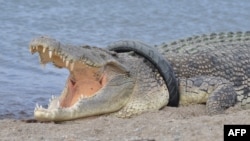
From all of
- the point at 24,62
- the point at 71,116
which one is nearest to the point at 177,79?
the point at 71,116

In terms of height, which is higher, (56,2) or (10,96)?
(56,2)

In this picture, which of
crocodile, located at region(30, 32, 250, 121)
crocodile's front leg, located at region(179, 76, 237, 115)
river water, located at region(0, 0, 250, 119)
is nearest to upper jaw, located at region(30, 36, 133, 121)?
crocodile, located at region(30, 32, 250, 121)

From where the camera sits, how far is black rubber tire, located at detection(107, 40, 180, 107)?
773 centimetres

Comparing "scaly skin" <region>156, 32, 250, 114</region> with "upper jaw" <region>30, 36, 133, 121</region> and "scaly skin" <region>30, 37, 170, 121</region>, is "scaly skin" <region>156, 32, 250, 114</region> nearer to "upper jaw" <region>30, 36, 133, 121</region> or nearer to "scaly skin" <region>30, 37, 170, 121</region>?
"scaly skin" <region>30, 37, 170, 121</region>

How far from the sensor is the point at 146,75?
775cm

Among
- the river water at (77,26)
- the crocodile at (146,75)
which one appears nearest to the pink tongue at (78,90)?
the crocodile at (146,75)

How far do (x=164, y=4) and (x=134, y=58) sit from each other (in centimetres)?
1196

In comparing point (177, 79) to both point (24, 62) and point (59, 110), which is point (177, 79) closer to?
point (59, 110)

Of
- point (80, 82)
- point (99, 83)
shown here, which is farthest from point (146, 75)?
point (80, 82)

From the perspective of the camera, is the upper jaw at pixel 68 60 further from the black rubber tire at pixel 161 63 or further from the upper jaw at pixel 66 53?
the black rubber tire at pixel 161 63

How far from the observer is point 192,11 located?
18953mm

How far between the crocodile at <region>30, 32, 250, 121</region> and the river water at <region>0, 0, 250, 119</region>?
1341mm

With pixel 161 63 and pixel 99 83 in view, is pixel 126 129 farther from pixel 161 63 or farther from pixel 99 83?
pixel 161 63
